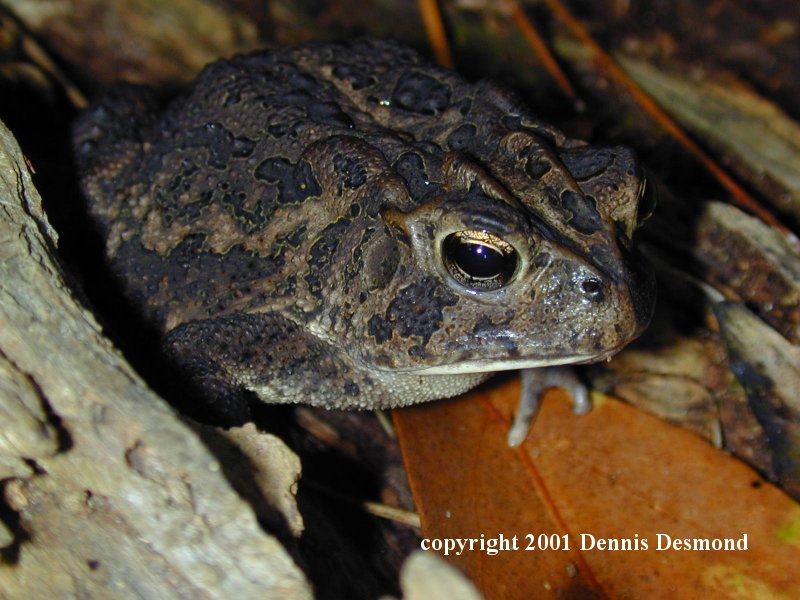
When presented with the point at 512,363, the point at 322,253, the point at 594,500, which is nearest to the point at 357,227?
the point at 322,253

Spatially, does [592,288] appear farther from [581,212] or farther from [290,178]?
[290,178]

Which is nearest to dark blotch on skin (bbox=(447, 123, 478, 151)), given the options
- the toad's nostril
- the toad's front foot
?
the toad's nostril

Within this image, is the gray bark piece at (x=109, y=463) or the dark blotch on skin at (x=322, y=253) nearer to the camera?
the gray bark piece at (x=109, y=463)

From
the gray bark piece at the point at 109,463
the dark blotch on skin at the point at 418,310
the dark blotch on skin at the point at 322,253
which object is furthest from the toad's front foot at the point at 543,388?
the gray bark piece at the point at 109,463

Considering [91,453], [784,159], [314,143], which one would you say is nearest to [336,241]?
[314,143]

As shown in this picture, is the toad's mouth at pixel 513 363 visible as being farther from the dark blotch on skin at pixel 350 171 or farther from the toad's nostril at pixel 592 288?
the dark blotch on skin at pixel 350 171

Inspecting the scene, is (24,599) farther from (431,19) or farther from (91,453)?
(431,19)
